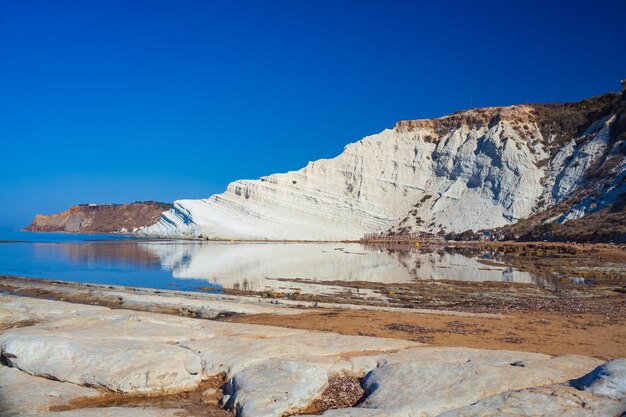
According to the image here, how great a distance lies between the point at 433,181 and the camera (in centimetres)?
7269

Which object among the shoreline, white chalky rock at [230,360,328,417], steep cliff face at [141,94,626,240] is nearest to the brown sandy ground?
the shoreline

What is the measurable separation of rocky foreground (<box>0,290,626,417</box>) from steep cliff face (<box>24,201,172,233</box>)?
124 meters

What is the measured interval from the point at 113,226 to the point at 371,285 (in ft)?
399

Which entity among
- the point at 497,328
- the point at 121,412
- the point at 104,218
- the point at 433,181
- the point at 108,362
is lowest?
the point at 497,328

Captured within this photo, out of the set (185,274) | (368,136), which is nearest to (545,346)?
(185,274)

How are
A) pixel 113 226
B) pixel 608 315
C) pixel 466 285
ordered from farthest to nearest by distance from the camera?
pixel 113 226, pixel 466 285, pixel 608 315

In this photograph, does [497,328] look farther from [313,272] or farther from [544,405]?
[313,272]

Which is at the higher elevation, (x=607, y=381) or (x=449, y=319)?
(x=607, y=381)

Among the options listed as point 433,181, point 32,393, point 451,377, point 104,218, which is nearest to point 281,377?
point 451,377

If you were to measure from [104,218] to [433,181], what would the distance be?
330ft

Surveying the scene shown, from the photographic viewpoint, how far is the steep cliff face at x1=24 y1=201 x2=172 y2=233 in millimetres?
130625

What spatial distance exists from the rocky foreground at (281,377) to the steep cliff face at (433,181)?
55370mm

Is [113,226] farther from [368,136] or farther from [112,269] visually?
[112,269]

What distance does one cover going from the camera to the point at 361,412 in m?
5.40
